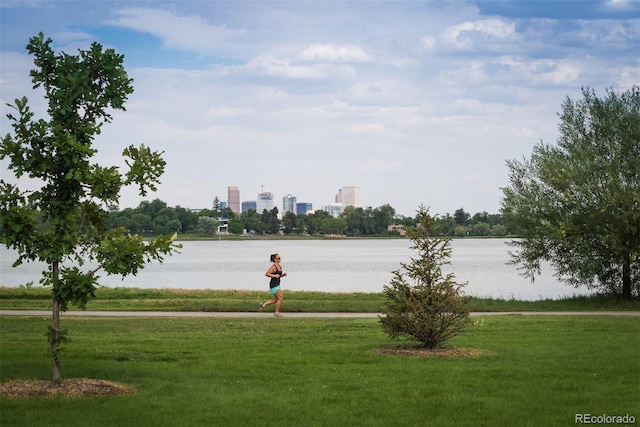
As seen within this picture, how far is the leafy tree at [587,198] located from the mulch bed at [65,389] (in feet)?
68.2

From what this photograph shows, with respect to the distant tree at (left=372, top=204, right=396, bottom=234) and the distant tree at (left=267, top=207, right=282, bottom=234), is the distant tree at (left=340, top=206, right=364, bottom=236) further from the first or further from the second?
the distant tree at (left=267, top=207, right=282, bottom=234)

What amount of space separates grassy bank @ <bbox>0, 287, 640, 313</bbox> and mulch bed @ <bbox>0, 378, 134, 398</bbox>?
13366mm

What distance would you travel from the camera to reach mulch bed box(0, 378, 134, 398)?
11.5 m

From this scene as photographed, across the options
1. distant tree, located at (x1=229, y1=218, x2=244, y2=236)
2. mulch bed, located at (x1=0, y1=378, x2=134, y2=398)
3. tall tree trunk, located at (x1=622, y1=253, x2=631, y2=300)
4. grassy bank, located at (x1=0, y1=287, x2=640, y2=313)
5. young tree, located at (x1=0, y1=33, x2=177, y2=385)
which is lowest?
mulch bed, located at (x1=0, y1=378, x2=134, y2=398)

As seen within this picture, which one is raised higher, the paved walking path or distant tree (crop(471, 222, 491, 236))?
distant tree (crop(471, 222, 491, 236))

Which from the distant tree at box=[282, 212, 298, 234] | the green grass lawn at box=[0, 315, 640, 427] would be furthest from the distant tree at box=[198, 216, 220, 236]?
the green grass lawn at box=[0, 315, 640, 427]

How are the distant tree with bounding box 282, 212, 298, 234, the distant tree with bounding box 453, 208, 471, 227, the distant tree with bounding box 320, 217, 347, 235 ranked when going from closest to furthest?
the distant tree with bounding box 453, 208, 471, 227
the distant tree with bounding box 320, 217, 347, 235
the distant tree with bounding box 282, 212, 298, 234

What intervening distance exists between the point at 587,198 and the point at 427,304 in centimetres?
1679

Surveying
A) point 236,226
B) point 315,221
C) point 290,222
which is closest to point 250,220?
point 236,226

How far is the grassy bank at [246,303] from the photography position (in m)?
25.9

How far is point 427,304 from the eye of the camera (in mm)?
15547

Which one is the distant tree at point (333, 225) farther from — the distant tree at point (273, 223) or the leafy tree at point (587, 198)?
the leafy tree at point (587, 198)

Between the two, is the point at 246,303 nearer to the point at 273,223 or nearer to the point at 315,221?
the point at 315,221

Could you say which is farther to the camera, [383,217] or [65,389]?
[383,217]
